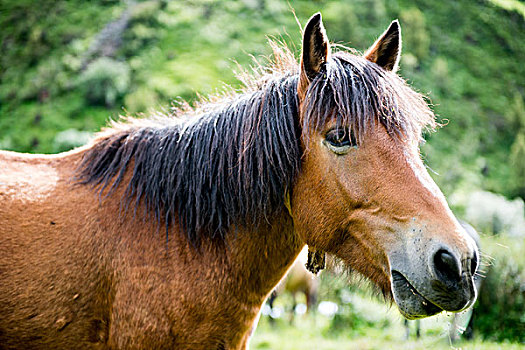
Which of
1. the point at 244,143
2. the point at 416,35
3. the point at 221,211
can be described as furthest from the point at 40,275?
the point at 416,35

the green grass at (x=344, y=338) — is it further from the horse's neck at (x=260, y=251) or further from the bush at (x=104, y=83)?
the bush at (x=104, y=83)

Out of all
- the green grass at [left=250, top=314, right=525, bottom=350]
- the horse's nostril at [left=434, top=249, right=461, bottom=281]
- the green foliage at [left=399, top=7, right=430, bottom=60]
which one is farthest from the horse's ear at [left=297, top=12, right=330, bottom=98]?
the green foliage at [left=399, top=7, right=430, bottom=60]

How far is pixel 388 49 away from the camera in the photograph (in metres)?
2.85

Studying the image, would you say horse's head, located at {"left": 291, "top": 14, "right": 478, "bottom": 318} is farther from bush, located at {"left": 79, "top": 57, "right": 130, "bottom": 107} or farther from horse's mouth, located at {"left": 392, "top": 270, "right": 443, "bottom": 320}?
bush, located at {"left": 79, "top": 57, "right": 130, "bottom": 107}

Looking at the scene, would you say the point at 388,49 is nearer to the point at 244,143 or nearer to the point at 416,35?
the point at 244,143

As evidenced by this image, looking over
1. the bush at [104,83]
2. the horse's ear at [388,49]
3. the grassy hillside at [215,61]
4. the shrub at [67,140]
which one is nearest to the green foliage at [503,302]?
the horse's ear at [388,49]

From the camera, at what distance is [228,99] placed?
306 cm

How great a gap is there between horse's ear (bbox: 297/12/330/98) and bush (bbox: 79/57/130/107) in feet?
138

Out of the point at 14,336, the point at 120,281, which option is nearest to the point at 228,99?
the point at 120,281

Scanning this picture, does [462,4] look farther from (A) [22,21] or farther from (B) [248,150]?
(A) [22,21]

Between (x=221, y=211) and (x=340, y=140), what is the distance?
35.9 inches

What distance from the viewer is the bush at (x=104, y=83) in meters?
41.9

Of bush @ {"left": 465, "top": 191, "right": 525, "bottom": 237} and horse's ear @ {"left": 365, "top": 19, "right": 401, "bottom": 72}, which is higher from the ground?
horse's ear @ {"left": 365, "top": 19, "right": 401, "bottom": 72}

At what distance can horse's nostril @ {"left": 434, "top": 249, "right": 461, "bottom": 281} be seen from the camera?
1.99 m
